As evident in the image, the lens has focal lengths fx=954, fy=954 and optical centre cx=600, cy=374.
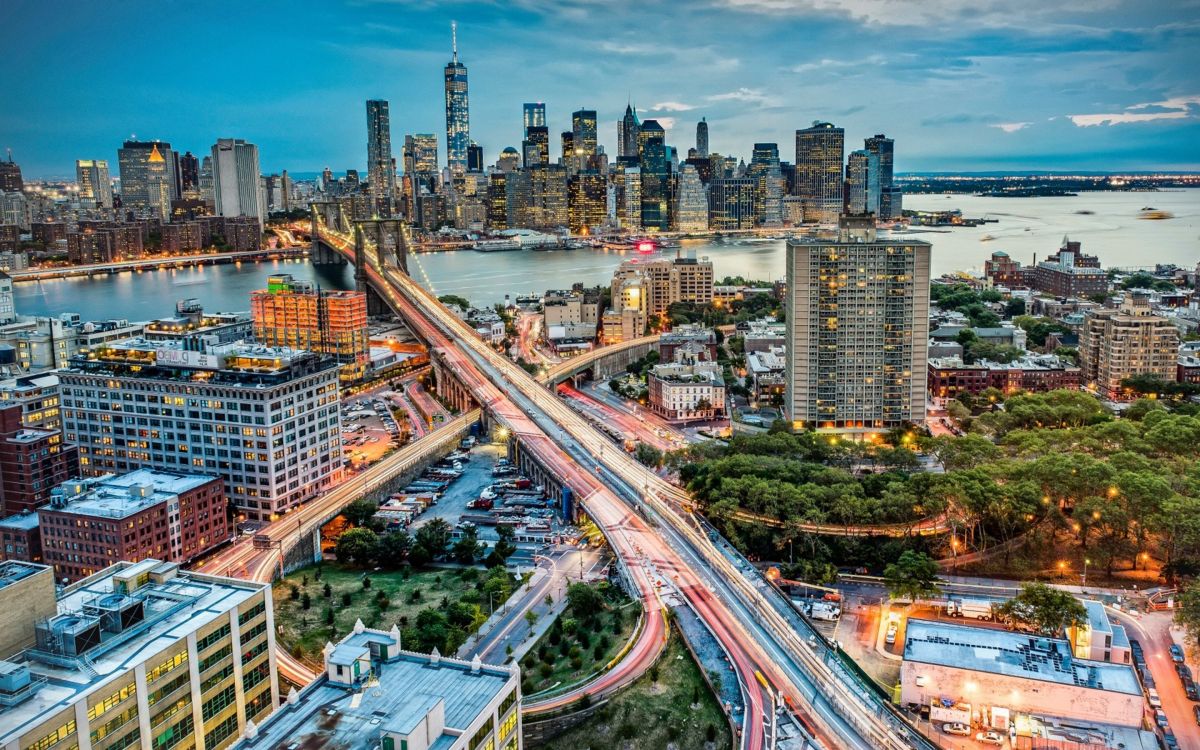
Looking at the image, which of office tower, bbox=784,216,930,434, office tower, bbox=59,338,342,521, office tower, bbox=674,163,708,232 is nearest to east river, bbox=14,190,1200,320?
office tower, bbox=674,163,708,232

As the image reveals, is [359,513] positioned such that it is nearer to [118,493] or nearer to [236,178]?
[118,493]

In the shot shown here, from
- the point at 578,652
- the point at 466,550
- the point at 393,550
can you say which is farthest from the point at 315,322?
the point at 578,652

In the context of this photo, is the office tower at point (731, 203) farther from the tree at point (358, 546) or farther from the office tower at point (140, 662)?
the office tower at point (140, 662)

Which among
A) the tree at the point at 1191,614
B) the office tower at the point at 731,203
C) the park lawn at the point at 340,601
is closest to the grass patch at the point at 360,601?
the park lawn at the point at 340,601

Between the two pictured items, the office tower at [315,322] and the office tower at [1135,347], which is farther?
the office tower at [315,322]

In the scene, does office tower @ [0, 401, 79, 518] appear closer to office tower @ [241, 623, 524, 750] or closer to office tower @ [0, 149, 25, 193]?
office tower @ [241, 623, 524, 750]

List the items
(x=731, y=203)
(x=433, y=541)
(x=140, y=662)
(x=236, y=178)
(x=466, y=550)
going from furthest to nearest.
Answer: (x=731, y=203)
(x=236, y=178)
(x=433, y=541)
(x=466, y=550)
(x=140, y=662)
